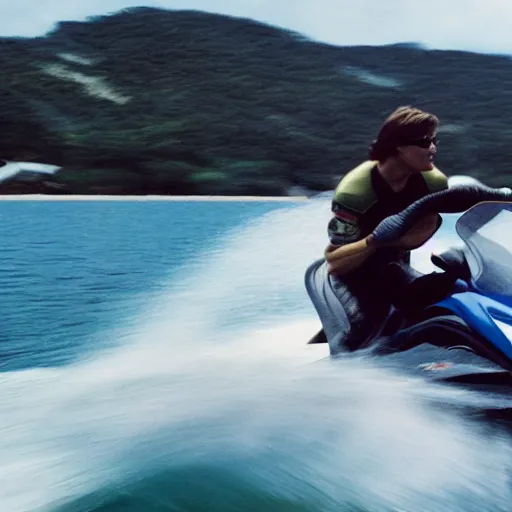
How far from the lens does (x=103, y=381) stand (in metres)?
4.09

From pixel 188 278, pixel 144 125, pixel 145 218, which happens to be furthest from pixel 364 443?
pixel 144 125

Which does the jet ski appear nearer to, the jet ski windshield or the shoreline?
the jet ski windshield

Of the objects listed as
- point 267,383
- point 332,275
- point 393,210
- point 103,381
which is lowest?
point 103,381

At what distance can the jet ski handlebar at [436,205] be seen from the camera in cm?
270

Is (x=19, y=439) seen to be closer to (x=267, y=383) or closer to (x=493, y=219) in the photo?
(x=267, y=383)

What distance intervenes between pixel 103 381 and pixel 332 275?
1.54 meters

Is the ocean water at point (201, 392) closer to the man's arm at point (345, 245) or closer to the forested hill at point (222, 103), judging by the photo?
the man's arm at point (345, 245)

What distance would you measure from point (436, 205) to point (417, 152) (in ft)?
1.08

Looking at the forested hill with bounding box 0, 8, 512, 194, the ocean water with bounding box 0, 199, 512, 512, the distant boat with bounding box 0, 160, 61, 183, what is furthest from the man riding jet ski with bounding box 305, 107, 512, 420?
the distant boat with bounding box 0, 160, 61, 183

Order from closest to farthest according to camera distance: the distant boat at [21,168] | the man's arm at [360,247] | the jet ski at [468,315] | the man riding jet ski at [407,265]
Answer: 1. the jet ski at [468,315]
2. the man riding jet ski at [407,265]
3. the man's arm at [360,247]
4. the distant boat at [21,168]

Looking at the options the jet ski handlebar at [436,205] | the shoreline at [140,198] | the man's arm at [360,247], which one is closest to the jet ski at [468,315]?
the jet ski handlebar at [436,205]

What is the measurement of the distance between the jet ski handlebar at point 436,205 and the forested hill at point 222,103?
302 centimetres

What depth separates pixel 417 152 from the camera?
9.73 ft

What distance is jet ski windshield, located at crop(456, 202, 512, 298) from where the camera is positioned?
267 centimetres
